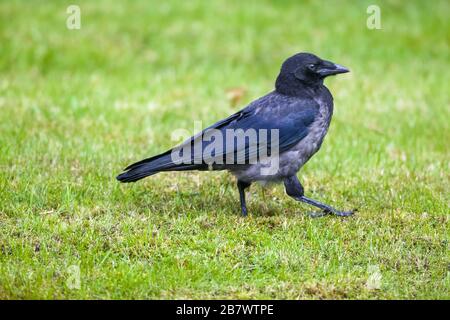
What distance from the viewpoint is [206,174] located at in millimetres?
7020

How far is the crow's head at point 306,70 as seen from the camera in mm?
6176

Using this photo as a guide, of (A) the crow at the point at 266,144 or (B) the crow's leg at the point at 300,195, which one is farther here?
(B) the crow's leg at the point at 300,195

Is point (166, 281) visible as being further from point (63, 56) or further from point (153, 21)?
point (153, 21)

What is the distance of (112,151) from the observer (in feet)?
24.5

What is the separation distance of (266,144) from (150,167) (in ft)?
2.96

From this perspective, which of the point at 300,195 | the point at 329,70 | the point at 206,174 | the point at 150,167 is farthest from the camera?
the point at 206,174

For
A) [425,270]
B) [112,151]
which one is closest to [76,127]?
[112,151]

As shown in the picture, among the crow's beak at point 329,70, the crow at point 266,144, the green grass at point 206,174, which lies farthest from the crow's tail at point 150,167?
the crow's beak at point 329,70

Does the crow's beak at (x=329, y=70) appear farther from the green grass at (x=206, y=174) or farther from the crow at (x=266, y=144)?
the green grass at (x=206, y=174)

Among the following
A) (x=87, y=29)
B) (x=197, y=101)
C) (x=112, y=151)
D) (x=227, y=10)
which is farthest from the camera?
(x=227, y=10)

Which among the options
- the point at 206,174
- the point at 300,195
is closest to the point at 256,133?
the point at 300,195

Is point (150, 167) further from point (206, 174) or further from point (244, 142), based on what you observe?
point (206, 174)

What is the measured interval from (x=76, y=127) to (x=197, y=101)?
69.6 inches

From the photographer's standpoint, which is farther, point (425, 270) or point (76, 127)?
point (76, 127)
